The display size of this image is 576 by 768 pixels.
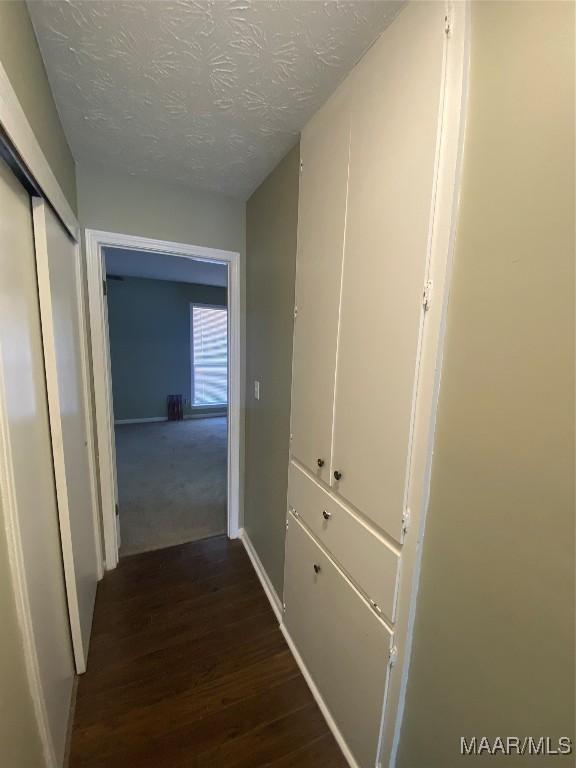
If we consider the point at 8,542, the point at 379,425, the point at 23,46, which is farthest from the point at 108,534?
the point at 23,46

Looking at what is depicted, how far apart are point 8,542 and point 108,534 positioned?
1.45m

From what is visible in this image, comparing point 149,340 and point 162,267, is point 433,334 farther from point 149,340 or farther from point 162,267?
point 149,340

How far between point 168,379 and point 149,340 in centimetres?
76

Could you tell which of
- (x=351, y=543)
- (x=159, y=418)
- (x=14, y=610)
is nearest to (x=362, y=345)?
(x=351, y=543)

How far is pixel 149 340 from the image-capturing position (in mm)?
5293

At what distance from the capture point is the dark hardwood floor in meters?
1.14

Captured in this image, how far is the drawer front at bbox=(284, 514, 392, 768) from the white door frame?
0.98 metres

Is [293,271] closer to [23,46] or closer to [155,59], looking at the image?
[155,59]

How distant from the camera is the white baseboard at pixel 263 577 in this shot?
172cm

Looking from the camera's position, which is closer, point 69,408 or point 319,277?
point 319,277

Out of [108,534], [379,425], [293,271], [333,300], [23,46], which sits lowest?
[108,534]

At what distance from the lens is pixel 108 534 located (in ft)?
6.54

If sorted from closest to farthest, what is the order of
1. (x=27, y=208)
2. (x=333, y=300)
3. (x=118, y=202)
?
1. (x=27, y=208)
2. (x=333, y=300)
3. (x=118, y=202)

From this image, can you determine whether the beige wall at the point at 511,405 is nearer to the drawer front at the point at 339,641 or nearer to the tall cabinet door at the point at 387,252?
the tall cabinet door at the point at 387,252
